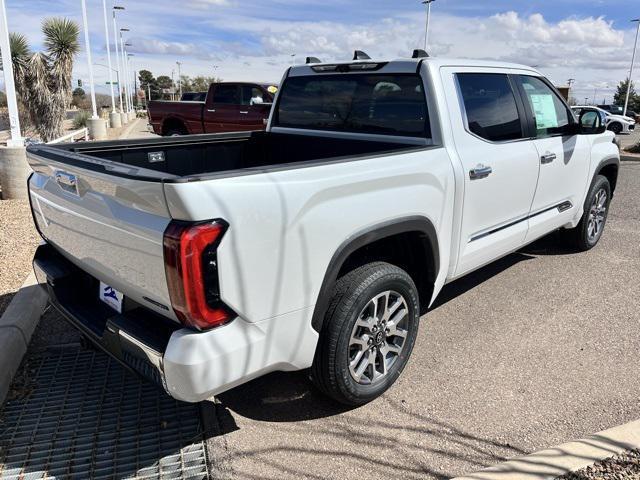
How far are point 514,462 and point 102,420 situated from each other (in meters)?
2.20

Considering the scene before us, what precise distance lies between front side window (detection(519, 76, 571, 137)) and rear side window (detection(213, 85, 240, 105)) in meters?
10.3

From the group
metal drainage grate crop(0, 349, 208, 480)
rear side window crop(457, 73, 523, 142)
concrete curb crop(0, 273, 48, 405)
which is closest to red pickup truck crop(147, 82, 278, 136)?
concrete curb crop(0, 273, 48, 405)

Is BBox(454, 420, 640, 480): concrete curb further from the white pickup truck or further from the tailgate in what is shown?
the tailgate

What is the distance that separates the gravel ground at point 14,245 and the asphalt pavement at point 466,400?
262 cm

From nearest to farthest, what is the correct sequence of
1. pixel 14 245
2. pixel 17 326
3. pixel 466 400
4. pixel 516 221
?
pixel 466 400, pixel 17 326, pixel 516 221, pixel 14 245

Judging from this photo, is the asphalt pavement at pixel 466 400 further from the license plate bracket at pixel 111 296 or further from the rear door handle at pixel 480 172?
the rear door handle at pixel 480 172

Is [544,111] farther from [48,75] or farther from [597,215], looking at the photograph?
[48,75]

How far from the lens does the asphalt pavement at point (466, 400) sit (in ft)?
9.00

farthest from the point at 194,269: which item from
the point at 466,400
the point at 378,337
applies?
the point at 466,400

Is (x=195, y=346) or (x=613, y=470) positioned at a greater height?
(x=195, y=346)

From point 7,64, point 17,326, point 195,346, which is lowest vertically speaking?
point 17,326

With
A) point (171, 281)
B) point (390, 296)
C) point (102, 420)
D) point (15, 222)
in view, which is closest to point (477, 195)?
point (390, 296)

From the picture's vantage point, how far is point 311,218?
8.07 feet

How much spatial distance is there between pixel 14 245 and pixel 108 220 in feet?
13.2
